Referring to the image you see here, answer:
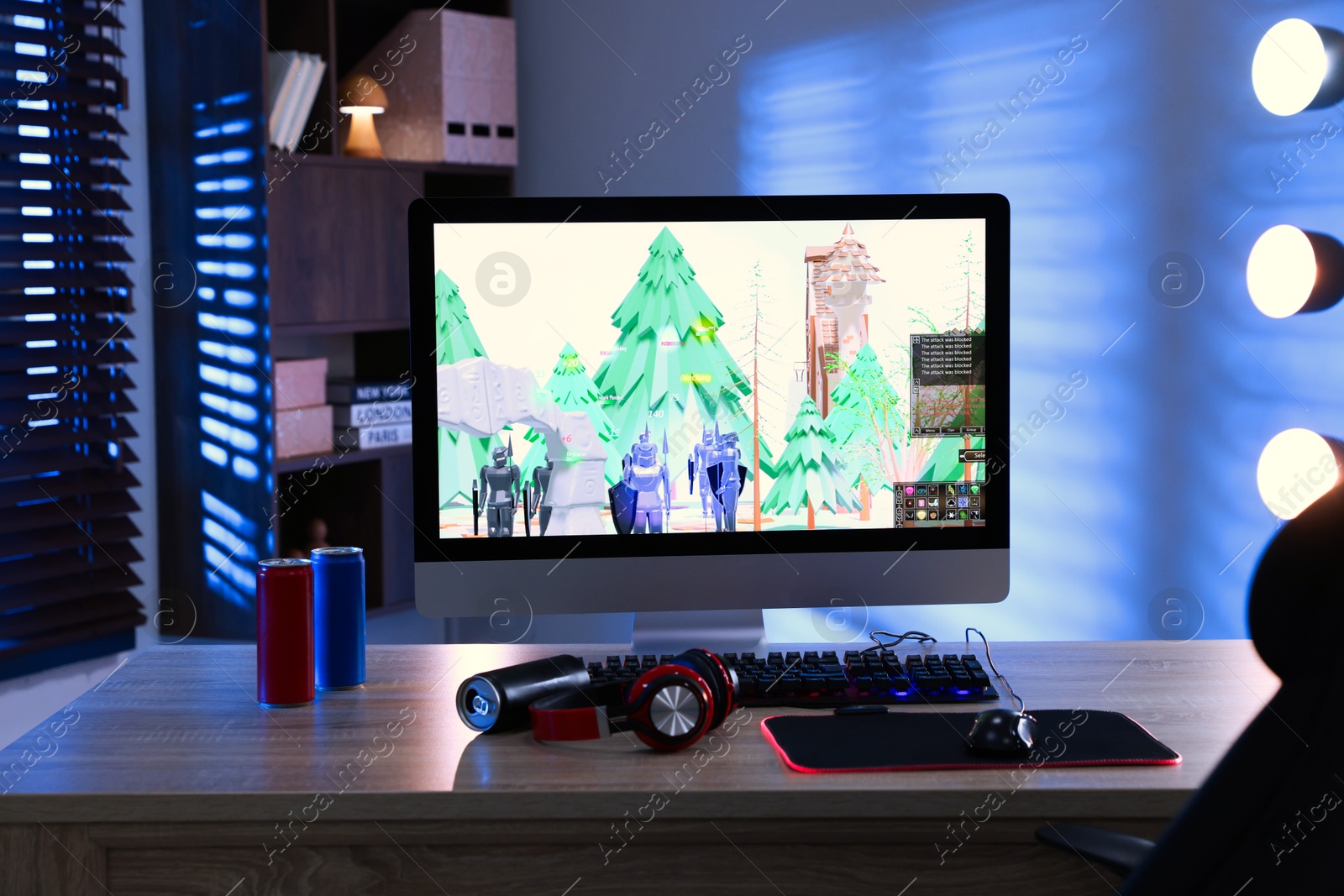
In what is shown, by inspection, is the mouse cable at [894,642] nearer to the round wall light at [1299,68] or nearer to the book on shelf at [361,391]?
the round wall light at [1299,68]

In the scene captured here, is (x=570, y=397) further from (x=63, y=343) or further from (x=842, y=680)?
(x=63, y=343)

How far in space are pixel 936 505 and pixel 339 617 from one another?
0.70 meters

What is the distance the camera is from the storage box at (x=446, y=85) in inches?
108

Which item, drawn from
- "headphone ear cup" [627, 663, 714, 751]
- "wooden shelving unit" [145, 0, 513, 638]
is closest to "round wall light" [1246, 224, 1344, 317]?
"headphone ear cup" [627, 663, 714, 751]

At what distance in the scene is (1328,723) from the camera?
583 mm

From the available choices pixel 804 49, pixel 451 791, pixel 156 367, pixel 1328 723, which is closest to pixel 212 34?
pixel 156 367

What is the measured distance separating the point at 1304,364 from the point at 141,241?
2.32m

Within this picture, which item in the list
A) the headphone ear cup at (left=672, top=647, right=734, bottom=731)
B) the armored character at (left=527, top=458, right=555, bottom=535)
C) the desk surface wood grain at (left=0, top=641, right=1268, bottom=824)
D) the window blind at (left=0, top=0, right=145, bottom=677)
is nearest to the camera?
the desk surface wood grain at (left=0, top=641, right=1268, bottom=824)

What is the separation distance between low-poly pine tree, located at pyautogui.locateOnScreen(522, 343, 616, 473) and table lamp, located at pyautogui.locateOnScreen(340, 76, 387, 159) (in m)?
1.60

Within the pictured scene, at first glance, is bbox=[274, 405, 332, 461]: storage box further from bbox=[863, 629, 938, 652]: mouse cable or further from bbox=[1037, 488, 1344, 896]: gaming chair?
bbox=[1037, 488, 1344, 896]: gaming chair

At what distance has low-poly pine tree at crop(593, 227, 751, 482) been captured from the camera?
133cm

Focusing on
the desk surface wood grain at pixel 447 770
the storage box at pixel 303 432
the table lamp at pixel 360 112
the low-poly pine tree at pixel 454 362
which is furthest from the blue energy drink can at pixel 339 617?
the table lamp at pixel 360 112

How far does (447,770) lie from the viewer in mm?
1023

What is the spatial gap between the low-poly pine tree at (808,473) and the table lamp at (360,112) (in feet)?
5.69
